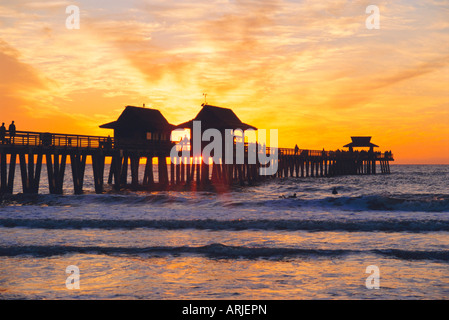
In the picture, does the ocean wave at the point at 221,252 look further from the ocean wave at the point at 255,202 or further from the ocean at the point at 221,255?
the ocean wave at the point at 255,202

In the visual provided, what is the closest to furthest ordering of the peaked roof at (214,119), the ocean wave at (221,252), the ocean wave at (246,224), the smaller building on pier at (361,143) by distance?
the ocean wave at (221,252)
the ocean wave at (246,224)
the peaked roof at (214,119)
the smaller building on pier at (361,143)

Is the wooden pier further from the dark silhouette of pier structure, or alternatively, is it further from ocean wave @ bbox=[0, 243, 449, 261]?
ocean wave @ bbox=[0, 243, 449, 261]

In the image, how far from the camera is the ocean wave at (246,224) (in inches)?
695

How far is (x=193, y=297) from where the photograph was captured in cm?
812

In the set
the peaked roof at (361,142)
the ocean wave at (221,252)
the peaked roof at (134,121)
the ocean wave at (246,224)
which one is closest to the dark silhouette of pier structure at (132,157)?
the peaked roof at (134,121)

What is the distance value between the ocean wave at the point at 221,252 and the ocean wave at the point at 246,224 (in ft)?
15.5

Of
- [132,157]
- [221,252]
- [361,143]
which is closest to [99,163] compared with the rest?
[132,157]

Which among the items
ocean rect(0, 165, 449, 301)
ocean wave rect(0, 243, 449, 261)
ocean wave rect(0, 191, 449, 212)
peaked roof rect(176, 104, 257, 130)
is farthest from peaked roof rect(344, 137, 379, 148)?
ocean wave rect(0, 243, 449, 261)

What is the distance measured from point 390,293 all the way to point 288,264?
117 inches

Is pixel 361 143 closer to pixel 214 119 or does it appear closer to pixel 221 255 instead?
pixel 214 119

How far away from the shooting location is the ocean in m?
8.62

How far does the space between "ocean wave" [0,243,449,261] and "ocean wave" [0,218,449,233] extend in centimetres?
474
